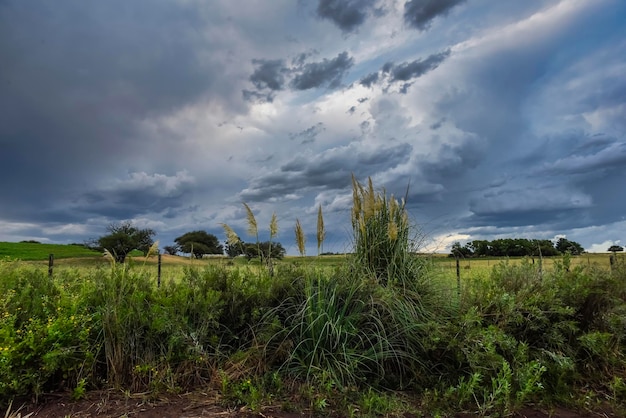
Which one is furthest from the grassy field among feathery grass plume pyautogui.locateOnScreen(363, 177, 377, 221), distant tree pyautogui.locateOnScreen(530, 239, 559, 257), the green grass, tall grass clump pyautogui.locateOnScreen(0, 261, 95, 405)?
the green grass

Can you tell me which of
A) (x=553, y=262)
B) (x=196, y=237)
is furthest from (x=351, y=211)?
(x=196, y=237)

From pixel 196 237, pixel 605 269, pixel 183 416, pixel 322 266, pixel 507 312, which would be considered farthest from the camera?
pixel 196 237

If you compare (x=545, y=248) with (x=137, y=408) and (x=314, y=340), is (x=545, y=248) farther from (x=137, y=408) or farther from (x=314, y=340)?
(x=137, y=408)

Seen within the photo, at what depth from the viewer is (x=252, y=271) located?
211 inches

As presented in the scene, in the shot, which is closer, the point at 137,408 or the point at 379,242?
the point at 137,408

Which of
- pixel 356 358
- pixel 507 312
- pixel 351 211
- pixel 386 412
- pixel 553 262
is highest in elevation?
pixel 351 211

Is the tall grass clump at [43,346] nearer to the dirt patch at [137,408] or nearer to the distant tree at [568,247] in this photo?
the dirt patch at [137,408]

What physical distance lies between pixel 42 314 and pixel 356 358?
3.03 metres

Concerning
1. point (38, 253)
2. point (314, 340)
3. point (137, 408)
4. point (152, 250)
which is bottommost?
point (137, 408)

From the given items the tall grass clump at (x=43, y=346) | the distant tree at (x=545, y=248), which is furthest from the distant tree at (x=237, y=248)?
the distant tree at (x=545, y=248)

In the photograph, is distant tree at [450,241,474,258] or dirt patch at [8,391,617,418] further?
distant tree at [450,241,474,258]

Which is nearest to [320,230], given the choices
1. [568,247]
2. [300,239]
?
[300,239]

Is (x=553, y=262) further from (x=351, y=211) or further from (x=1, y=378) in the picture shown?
(x=1, y=378)

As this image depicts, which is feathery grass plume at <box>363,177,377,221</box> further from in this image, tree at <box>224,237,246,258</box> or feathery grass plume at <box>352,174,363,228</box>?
tree at <box>224,237,246,258</box>
